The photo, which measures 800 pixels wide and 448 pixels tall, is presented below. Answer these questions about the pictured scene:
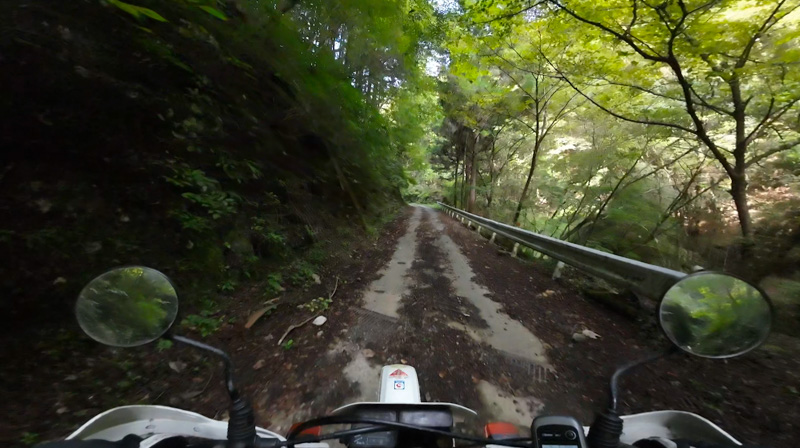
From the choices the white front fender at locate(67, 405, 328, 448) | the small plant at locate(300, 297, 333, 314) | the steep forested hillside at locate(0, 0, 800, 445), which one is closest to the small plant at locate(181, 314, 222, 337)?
the steep forested hillside at locate(0, 0, 800, 445)

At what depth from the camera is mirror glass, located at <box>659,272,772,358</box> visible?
42.7 inches

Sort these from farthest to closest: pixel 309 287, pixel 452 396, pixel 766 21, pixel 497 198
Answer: pixel 497 198, pixel 309 287, pixel 766 21, pixel 452 396

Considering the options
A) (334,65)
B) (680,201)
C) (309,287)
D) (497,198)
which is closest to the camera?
(309,287)

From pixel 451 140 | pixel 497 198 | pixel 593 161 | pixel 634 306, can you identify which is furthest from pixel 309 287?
pixel 451 140

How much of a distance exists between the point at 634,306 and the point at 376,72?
31.6 feet

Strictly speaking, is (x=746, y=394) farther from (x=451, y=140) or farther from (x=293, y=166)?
(x=451, y=140)

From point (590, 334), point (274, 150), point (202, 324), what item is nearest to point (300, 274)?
point (202, 324)

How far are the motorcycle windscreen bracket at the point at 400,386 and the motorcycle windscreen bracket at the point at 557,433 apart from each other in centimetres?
60

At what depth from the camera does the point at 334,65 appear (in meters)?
6.56

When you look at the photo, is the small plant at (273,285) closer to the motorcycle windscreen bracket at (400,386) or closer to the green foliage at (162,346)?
the green foliage at (162,346)

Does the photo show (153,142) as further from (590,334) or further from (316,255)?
(590,334)

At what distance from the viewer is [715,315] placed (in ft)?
3.62

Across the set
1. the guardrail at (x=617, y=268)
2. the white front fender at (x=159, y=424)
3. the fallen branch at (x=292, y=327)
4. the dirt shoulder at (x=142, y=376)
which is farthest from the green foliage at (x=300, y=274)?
the guardrail at (x=617, y=268)

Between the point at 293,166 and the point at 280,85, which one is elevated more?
the point at 280,85
